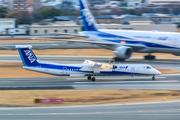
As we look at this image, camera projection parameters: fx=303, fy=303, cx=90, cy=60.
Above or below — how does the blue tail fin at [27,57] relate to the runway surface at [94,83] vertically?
above

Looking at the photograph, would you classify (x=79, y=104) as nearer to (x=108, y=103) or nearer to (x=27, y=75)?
(x=108, y=103)

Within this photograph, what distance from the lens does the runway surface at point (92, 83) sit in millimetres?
29062

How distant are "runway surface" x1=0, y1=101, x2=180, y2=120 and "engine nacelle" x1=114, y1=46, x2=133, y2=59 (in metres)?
24.2

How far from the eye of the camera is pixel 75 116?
1864 centimetres

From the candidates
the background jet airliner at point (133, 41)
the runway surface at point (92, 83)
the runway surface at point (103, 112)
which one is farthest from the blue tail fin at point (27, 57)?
the background jet airliner at point (133, 41)

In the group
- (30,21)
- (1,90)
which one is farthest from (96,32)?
(30,21)

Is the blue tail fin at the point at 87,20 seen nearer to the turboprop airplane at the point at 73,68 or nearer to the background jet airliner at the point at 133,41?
the background jet airliner at the point at 133,41

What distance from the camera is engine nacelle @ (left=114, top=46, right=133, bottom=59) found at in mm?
46419

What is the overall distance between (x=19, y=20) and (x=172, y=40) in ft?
362

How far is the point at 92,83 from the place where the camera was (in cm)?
3148

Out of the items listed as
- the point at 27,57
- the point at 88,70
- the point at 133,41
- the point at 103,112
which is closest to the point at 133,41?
the point at 133,41

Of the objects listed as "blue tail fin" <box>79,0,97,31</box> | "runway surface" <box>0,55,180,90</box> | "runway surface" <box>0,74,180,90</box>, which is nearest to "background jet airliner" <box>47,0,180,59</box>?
"blue tail fin" <box>79,0,97,31</box>

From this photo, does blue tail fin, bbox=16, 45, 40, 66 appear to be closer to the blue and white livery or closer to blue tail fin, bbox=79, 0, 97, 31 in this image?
the blue and white livery

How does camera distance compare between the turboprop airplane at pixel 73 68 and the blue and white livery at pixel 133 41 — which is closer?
the turboprop airplane at pixel 73 68
